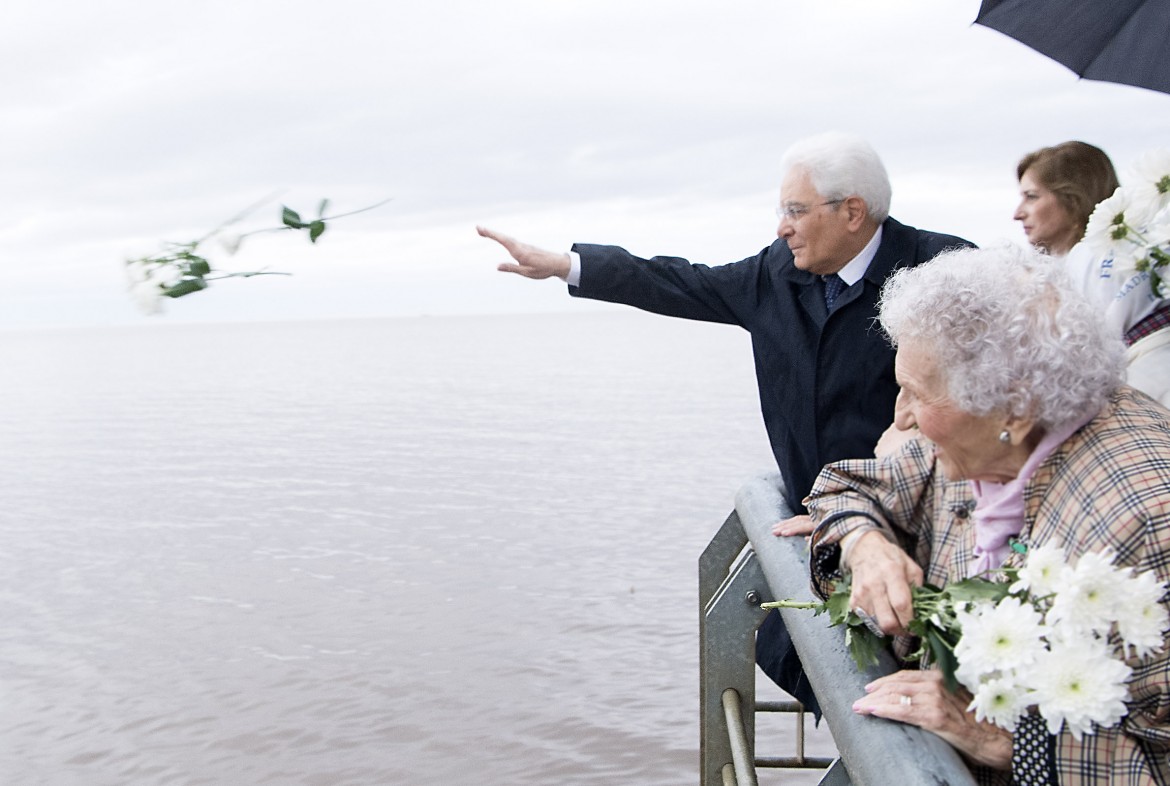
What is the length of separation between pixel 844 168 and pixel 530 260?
0.97 m

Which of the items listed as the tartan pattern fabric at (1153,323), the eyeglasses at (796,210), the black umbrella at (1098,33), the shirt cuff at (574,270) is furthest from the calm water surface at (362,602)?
the tartan pattern fabric at (1153,323)

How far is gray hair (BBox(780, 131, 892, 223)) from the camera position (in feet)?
11.2

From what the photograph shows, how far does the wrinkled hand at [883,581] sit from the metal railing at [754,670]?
0.18 ft

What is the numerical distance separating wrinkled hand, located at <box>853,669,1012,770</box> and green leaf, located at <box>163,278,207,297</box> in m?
1.15

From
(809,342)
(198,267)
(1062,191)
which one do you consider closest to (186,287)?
(198,267)

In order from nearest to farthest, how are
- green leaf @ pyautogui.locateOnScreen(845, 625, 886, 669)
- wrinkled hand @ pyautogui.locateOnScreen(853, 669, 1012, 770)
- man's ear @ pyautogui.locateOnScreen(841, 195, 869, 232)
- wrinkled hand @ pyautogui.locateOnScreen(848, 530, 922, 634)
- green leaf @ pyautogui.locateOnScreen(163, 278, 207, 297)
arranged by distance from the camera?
wrinkled hand @ pyautogui.locateOnScreen(853, 669, 1012, 770) → green leaf @ pyautogui.locateOnScreen(845, 625, 886, 669) → wrinkled hand @ pyautogui.locateOnScreen(848, 530, 922, 634) → green leaf @ pyautogui.locateOnScreen(163, 278, 207, 297) → man's ear @ pyautogui.locateOnScreen(841, 195, 869, 232)

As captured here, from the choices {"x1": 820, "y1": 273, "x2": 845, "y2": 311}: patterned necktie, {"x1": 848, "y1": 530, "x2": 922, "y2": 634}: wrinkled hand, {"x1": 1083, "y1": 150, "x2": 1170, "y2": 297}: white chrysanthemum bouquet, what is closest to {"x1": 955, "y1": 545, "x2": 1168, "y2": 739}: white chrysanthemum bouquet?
{"x1": 848, "y1": 530, "x2": 922, "y2": 634}: wrinkled hand

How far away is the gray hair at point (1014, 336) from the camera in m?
1.73

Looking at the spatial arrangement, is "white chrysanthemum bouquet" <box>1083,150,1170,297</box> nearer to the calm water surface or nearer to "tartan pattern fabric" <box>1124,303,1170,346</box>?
"tartan pattern fabric" <box>1124,303,1170,346</box>

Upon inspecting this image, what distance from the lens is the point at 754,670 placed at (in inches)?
103

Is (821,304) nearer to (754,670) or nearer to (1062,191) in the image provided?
(1062,191)

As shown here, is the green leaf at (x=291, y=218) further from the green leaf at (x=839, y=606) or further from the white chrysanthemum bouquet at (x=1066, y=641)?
the white chrysanthemum bouquet at (x=1066, y=641)

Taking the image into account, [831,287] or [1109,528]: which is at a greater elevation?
[831,287]

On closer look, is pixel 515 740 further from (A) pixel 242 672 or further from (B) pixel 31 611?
(B) pixel 31 611
